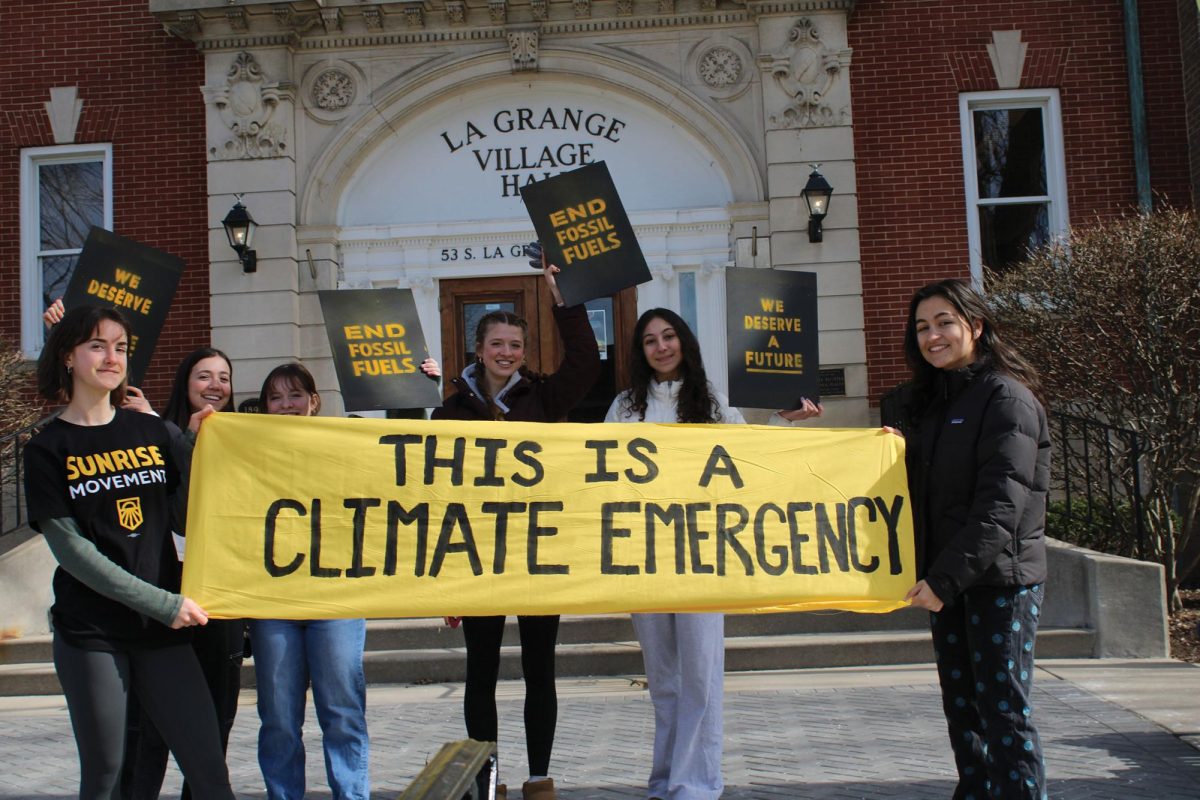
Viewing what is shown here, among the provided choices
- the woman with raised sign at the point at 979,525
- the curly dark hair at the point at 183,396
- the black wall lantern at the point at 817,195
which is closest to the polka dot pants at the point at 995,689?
the woman with raised sign at the point at 979,525

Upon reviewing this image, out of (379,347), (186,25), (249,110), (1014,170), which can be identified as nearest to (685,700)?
(379,347)

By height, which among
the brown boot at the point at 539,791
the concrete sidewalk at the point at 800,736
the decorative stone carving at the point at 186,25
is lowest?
the concrete sidewalk at the point at 800,736

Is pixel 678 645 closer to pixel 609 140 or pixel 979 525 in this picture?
pixel 979 525

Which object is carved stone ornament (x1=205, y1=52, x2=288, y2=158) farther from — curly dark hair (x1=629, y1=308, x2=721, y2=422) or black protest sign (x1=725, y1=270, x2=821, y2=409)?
curly dark hair (x1=629, y1=308, x2=721, y2=422)

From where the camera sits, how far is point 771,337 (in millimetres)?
5562

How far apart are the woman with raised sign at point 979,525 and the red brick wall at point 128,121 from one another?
29.3ft

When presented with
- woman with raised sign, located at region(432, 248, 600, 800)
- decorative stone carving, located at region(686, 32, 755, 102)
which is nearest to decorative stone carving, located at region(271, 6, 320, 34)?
decorative stone carving, located at region(686, 32, 755, 102)

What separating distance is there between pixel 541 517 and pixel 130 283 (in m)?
2.34

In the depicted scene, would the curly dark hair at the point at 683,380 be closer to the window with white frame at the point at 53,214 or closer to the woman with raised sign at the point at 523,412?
the woman with raised sign at the point at 523,412

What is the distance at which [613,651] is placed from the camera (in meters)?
7.59

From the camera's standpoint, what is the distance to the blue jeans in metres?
4.14

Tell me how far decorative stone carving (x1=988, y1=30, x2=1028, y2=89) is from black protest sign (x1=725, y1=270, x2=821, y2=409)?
266 inches

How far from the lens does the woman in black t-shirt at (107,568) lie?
3.40m

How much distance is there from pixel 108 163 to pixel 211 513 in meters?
8.90
